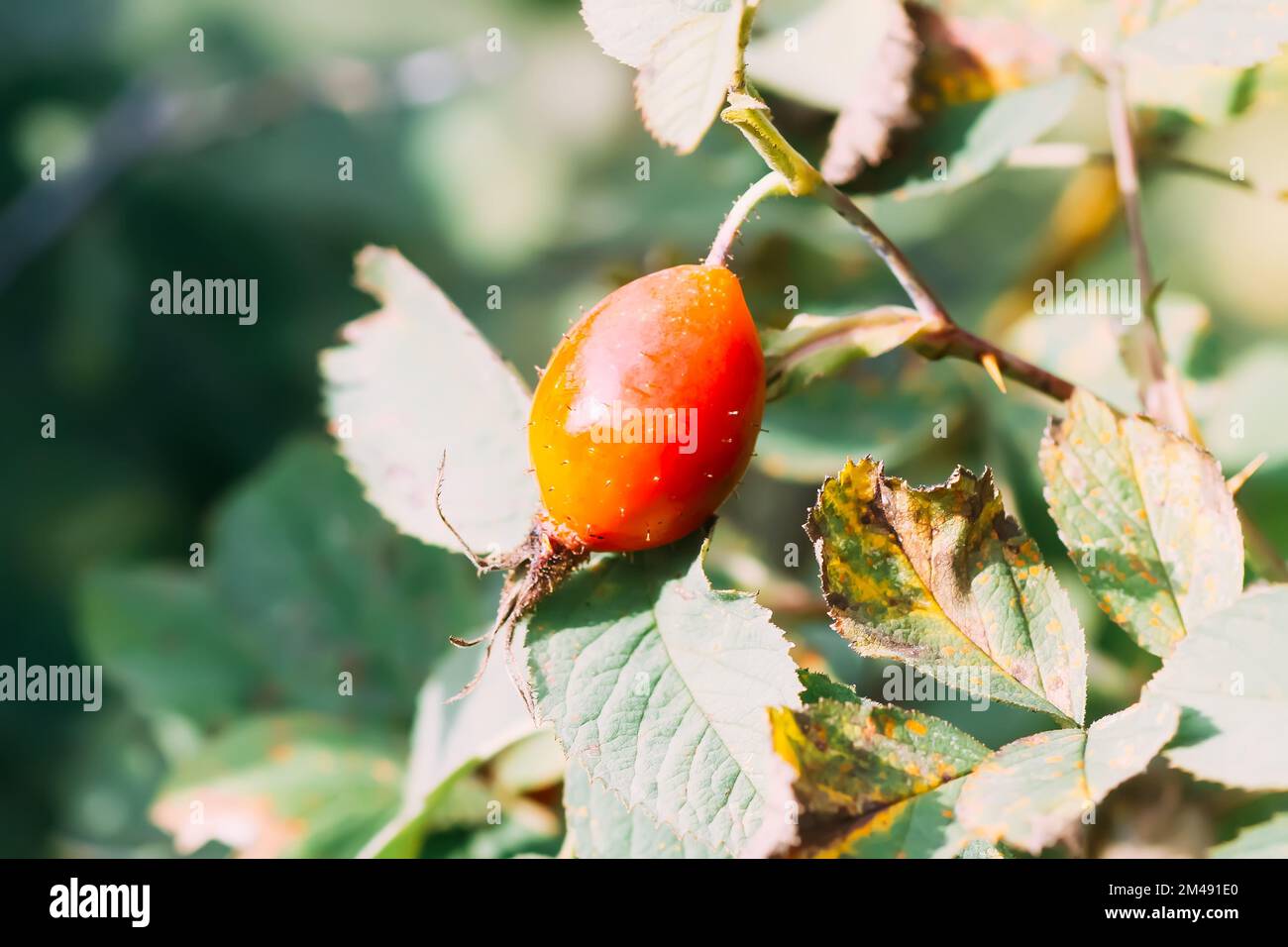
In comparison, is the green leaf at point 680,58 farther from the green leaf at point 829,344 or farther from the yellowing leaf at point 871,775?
the yellowing leaf at point 871,775

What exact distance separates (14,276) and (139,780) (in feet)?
3.63

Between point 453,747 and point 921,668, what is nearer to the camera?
point 921,668

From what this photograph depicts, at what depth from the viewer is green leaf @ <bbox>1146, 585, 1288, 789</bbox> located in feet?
2.15

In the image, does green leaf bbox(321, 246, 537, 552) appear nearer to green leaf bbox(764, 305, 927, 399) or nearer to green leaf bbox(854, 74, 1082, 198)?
green leaf bbox(764, 305, 927, 399)

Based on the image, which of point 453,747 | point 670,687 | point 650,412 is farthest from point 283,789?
point 650,412

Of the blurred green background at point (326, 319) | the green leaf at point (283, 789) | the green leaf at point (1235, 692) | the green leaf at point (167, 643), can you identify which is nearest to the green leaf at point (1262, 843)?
the green leaf at point (1235, 692)

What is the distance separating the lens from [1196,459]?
2.56 feet

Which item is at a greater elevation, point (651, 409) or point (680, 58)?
point (680, 58)

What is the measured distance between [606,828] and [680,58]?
0.55 m

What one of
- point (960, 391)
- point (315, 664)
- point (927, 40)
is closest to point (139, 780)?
point (315, 664)

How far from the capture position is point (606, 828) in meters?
0.87

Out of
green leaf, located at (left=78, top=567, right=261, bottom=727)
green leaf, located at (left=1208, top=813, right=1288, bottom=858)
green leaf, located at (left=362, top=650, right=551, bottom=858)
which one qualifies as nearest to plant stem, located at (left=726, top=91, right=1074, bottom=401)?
green leaf, located at (left=1208, top=813, right=1288, bottom=858)

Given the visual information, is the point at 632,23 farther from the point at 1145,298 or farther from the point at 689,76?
the point at 1145,298

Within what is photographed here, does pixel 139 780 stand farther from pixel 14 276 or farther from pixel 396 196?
pixel 396 196
